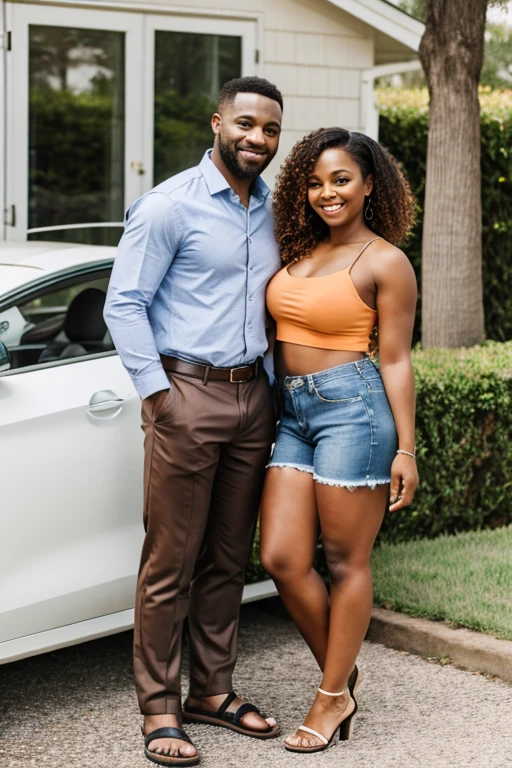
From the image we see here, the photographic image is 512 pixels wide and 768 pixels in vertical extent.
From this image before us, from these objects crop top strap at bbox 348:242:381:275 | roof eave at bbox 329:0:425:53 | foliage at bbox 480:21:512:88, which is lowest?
crop top strap at bbox 348:242:381:275

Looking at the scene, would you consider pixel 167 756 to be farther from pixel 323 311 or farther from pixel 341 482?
pixel 323 311

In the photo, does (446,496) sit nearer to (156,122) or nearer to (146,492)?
(146,492)

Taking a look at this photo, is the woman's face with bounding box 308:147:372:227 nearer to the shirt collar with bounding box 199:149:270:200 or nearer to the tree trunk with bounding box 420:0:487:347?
the shirt collar with bounding box 199:149:270:200

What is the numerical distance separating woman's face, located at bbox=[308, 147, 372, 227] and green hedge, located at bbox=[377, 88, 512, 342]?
234 inches

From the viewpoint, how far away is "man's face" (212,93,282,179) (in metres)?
3.52

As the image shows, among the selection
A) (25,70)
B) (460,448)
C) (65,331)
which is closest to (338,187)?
(65,331)

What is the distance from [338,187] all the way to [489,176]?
253 inches

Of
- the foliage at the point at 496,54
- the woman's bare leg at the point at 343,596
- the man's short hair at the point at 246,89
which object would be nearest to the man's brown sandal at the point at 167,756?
the woman's bare leg at the point at 343,596

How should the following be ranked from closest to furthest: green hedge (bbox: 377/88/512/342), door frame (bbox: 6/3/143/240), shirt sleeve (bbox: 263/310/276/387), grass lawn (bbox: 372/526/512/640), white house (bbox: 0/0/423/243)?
shirt sleeve (bbox: 263/310/276/387) → grass lawn (bbox: 372/526/512/640) → door frame (bbox: 6/3/143/240) → white house (bbox: 0/0/423/243) → green hedge (bbox: 377/88/512/342)

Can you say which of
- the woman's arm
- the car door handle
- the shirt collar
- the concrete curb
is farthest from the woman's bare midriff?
the concrete curb

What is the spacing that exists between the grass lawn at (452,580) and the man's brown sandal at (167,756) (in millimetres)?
1430

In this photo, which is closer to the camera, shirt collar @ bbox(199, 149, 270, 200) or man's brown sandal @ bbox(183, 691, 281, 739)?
shirt collar @ bbox(199, 149, 270, 200)

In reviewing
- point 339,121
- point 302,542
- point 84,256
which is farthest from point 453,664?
point 339,121

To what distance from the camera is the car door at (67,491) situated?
363cm
